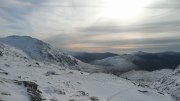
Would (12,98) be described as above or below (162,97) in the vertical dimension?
above

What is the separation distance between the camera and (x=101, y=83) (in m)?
62.3

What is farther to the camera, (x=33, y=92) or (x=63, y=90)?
(x=63, y=90)

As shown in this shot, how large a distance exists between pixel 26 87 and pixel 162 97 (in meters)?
30.4

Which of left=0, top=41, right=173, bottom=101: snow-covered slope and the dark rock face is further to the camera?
left=0, top=41, right=173, bottom=101: snow-covered slope

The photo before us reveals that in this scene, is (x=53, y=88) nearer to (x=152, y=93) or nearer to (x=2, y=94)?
(x=2, y=94)

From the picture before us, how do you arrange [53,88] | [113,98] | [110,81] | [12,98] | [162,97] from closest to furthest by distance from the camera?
[12,98] → [53,88] → [113,98] → [162,97] → [110,81]

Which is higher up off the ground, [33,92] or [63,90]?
[33,92]

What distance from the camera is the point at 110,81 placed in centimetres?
6562

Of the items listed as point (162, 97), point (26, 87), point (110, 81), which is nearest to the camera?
point (26, 87)

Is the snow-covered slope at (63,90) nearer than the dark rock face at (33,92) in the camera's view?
No

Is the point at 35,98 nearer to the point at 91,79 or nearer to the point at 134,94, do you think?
the point at 134,94

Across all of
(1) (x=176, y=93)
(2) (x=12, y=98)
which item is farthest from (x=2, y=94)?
(1) (x=176, y=93)

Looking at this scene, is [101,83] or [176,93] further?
[176,93]

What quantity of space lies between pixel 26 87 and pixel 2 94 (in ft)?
17.5
